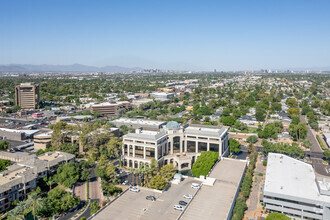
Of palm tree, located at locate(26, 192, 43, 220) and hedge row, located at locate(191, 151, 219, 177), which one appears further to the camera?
hedge row, located at locate(191, 151, 219, 177)

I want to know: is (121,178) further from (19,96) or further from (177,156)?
(19,96)

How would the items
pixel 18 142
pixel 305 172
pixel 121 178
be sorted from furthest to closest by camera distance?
1. pixel 18 142
2. pixel 121 178
3. pixel 305 172

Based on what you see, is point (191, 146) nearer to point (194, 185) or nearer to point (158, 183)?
point (194, 185)

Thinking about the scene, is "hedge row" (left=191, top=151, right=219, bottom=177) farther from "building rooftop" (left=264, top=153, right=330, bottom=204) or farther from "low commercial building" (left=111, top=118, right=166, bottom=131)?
"low commercial building" (left=111, top=118, right=166, bottom=131)

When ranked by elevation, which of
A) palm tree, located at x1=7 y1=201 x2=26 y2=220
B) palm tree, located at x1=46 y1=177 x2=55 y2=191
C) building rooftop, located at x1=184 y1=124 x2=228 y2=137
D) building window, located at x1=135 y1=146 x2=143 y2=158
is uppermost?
building rooftop, located at x1=184 y1=124 x2=228 y2=137

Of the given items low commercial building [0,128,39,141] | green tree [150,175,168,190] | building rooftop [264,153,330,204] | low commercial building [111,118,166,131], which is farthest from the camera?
low commercial building [0,128,39,141]

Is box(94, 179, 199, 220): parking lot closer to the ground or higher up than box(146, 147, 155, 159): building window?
closer to the ground

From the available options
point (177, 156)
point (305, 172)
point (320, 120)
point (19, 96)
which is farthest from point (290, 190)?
point (19, 96)

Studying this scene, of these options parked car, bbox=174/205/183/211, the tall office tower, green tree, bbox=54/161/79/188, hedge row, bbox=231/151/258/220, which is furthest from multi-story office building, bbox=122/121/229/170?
the tall office tower
